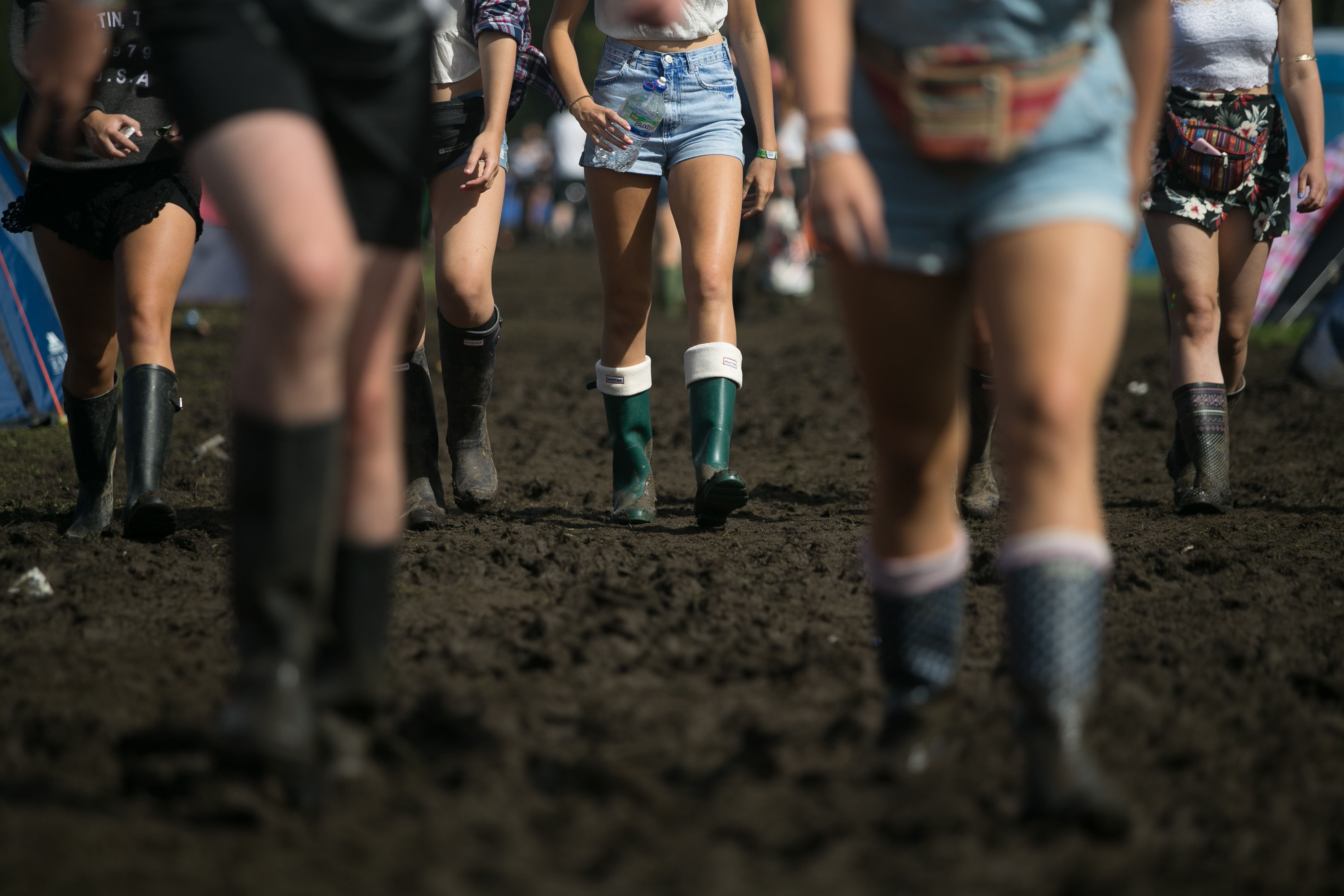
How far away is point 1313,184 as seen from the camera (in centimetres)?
466

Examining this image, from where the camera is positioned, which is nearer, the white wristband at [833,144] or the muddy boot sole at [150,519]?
the white wristband at [833,144]

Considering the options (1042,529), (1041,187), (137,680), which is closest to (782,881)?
(1042,529)

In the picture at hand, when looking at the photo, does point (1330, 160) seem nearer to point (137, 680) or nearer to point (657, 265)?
point (657, 265)

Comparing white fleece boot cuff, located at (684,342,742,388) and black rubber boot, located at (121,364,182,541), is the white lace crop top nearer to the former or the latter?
white fleece boot cuff, located at (684,342,742,388)

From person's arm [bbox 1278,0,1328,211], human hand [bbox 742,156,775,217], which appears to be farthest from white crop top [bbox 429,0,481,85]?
person's arm [bbox 1278,0,1328,211]

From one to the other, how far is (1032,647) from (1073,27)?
96cm

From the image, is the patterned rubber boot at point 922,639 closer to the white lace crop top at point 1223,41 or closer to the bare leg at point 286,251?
the bare leg at point 286,251

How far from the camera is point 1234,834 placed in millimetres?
2043

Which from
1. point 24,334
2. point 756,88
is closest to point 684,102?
point 756,88

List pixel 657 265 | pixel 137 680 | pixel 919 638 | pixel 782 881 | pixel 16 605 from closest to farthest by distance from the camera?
pixel 782 881
pixel 919 638
pixel 137 680
pixel 16 605
pixel 657 265

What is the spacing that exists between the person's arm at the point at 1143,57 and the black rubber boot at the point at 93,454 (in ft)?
10.5

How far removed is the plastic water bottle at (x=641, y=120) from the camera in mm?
4195

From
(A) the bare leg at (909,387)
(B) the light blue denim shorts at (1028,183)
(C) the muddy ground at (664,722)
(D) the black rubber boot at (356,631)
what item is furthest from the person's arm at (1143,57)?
(D) the black rubber boot at (356,631)

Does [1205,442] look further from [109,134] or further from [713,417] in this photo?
[109,134]
